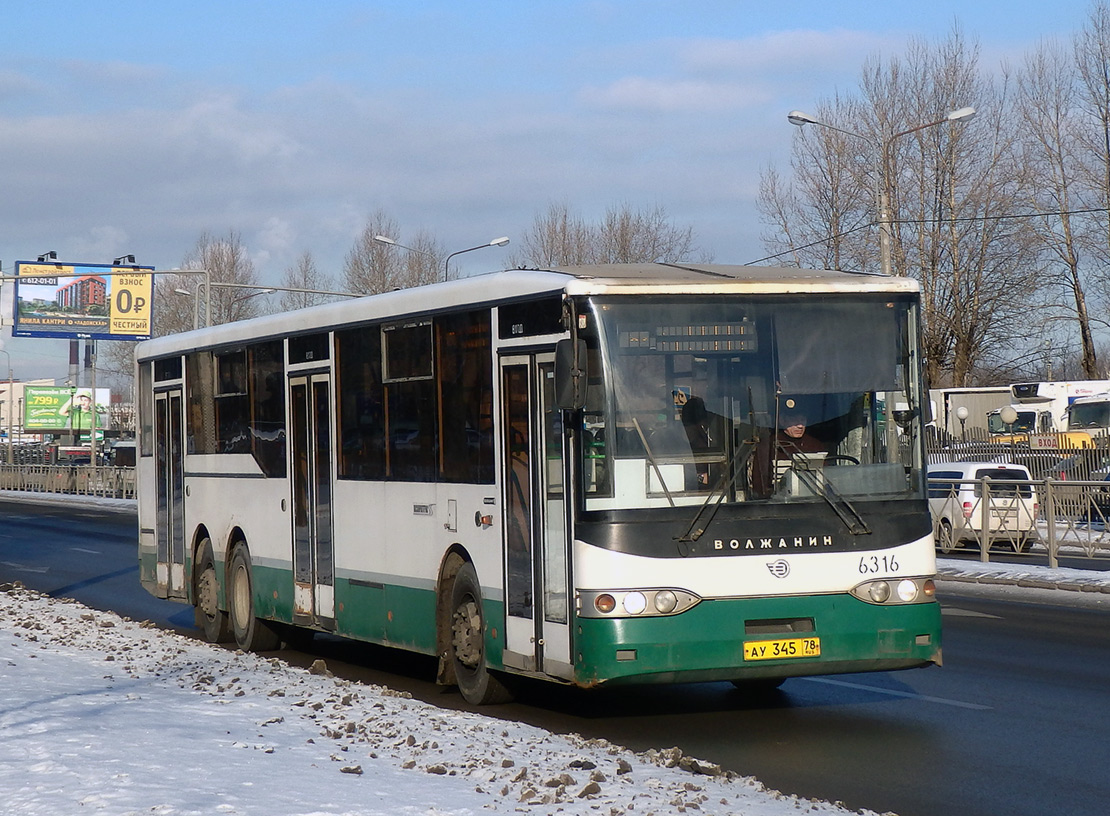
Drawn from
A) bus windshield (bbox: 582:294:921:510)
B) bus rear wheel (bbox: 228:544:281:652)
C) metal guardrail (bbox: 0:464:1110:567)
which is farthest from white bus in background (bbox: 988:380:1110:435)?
bus windshield (bbox: 582:294:921:510)

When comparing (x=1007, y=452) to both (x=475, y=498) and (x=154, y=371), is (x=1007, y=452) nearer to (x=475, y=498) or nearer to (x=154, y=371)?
(x=154, y=371)

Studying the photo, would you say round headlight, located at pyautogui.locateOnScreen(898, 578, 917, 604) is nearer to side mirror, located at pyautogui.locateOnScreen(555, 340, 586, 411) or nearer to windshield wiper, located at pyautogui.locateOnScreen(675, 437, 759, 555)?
windshield wiper, located at pyautogui.locateOnScreen(675, 437, 759, 555)

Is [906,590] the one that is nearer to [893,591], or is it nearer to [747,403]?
[893,591]

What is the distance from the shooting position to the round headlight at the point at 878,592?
31.4ft

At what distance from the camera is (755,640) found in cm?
936

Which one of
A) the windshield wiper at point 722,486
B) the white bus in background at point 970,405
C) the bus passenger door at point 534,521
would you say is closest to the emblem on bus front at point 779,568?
the windshield wiper at point 722,486

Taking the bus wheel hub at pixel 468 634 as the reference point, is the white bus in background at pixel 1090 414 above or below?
above

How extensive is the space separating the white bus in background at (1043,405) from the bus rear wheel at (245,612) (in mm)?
38572

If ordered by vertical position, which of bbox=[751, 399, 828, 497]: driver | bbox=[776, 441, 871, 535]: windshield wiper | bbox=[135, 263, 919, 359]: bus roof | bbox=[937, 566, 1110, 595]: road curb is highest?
bbox=[135, 263, 919, 359]: bus roof

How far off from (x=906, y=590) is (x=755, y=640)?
106 cm

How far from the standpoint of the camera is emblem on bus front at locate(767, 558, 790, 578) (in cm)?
941

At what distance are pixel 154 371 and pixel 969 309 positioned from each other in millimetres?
41984

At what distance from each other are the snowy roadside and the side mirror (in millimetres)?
1929

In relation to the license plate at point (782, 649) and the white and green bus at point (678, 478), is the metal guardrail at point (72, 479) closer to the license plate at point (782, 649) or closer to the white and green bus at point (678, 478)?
the white and green bus at point (678, 478)
